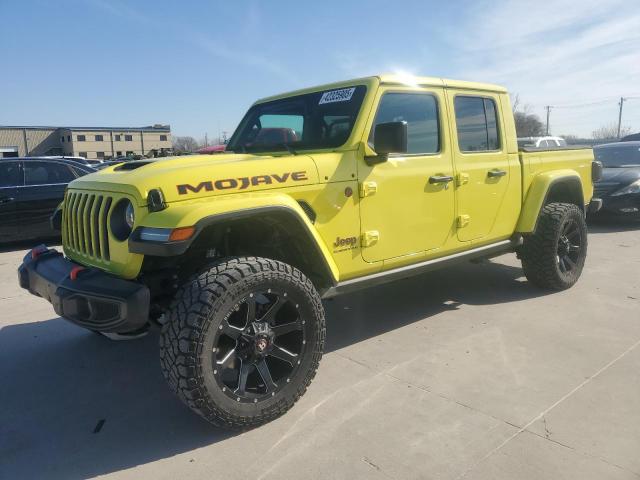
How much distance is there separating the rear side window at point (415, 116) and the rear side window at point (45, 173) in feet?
22.7

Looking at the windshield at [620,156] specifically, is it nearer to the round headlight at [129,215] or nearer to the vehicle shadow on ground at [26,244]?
the round headlight at [129,215]

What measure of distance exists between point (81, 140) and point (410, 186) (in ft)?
245

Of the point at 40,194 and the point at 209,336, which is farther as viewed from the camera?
the point at 40,194

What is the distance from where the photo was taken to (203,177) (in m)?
2.63

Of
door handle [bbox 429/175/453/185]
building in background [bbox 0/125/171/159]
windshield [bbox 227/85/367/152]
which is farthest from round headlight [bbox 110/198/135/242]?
building in background [bbox 0/125/171/159]

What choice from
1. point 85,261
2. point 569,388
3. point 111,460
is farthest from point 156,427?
point 569,388

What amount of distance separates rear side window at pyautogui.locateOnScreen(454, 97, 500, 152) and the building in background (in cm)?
6708

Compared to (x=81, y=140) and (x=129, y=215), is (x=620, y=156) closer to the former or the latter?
(x=129, y=215)

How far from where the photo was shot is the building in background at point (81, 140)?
6700cm

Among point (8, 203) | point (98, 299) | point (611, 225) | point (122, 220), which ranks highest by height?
point (122, 220)

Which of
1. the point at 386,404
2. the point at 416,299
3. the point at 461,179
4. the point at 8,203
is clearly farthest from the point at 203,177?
the point at 8,203

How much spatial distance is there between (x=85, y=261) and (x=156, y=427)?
1083mm

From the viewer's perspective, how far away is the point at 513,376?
10.2 ft

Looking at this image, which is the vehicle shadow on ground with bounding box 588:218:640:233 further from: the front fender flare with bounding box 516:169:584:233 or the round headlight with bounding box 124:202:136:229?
the round headlight with bounding box 124:202:136:229
